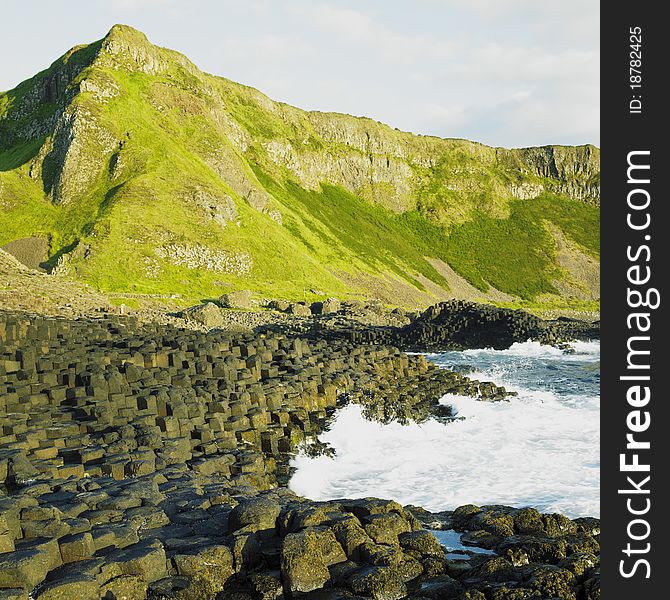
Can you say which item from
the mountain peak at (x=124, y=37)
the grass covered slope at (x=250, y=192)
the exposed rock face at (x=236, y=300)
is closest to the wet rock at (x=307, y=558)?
the exposed rock face at (x=236, y=300)

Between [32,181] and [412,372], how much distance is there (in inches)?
3091

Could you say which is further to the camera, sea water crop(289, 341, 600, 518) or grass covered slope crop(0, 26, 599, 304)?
grass covered slope crop(0, 26, 599, 304)

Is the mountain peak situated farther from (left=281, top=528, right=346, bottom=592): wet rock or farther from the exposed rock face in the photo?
(left=281, top=528, right=346, bottom=592): wet rock

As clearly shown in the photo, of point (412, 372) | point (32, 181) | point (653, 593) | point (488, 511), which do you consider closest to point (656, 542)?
point (653, 593)

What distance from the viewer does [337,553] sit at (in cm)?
909

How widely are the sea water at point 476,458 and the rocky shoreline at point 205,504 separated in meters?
1.13

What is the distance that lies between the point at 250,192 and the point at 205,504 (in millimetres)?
98657

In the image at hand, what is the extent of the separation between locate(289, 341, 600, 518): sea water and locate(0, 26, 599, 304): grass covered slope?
160 ft

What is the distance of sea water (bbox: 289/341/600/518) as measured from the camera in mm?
17156

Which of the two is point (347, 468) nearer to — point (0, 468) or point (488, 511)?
point (488, 511)

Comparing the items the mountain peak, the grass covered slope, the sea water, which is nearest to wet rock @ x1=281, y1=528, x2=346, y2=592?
the sea water

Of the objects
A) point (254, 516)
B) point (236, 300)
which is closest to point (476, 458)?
point (254, 516)

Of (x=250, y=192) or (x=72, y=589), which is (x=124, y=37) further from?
(x=72, y=589)

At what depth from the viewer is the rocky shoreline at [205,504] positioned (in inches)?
335
